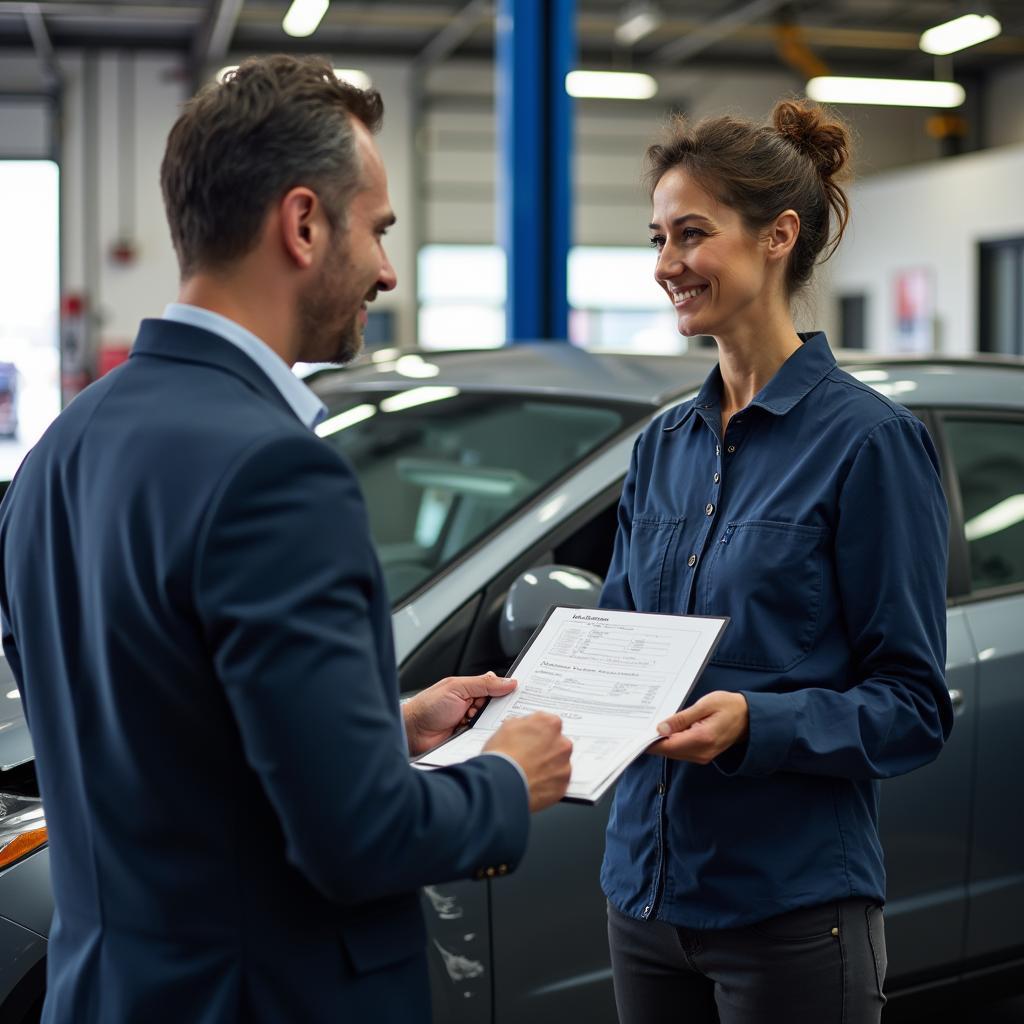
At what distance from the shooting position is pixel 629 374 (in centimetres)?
288

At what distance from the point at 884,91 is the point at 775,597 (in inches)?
484

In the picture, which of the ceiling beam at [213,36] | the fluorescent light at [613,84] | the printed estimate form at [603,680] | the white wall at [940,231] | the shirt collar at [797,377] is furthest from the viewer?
the white wall at [940,231]

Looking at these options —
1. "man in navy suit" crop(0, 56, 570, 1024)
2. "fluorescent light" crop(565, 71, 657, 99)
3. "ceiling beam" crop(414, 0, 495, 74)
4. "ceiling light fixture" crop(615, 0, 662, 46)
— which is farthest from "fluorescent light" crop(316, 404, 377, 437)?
"ceiling beam" crop(414, 0, 495, 74)

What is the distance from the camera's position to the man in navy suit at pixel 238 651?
3.40ft

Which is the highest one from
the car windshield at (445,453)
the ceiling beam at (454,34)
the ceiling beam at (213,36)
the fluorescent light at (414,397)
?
the ceiling beam at (454,34)

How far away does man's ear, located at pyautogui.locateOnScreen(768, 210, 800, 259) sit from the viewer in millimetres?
1701

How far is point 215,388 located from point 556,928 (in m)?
1.42

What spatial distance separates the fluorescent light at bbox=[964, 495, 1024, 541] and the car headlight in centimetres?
179

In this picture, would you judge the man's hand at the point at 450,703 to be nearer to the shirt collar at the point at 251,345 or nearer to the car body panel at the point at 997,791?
the shirt collar at the point at 251,345

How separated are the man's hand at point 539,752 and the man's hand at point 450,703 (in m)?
0.28

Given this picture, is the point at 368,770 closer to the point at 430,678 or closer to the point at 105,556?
the point at 105,556

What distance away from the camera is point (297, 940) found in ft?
3.72

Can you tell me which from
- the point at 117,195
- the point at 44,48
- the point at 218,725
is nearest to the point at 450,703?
the point at 218,725

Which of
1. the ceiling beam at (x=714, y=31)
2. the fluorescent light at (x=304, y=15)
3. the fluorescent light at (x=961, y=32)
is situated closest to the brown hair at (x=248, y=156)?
the fluorescent light at (x=304, y=15)
